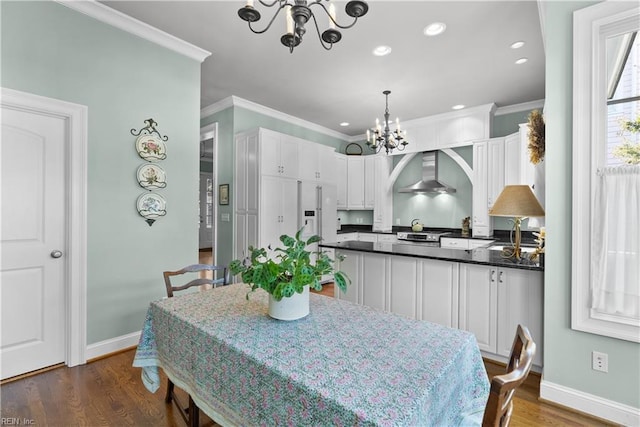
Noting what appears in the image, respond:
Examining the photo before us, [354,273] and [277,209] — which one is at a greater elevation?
[277,209]

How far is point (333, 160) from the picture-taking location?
5.68 meters

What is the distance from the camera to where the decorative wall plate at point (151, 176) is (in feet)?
9.48

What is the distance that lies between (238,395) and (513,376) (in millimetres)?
919

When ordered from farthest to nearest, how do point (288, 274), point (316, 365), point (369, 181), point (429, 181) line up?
point (369, 181) < point (429, 181) < point (288, 274) < point (316, 365)

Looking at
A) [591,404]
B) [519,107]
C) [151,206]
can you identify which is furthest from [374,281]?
[519,107]

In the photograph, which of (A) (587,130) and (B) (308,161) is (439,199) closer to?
(B) (308,161)

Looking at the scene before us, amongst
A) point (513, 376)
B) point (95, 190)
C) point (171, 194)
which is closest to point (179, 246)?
point (171, 194)

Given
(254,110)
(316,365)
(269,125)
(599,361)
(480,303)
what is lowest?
(599,361)

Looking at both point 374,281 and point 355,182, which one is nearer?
point 374,281

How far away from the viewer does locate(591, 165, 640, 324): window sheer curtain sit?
1812 millimetres

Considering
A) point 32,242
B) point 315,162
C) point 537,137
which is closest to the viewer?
point 32,242

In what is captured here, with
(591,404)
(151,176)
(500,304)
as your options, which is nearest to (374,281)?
(500,304)

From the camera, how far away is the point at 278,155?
465 centimetres

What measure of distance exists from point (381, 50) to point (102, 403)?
12.5ft
